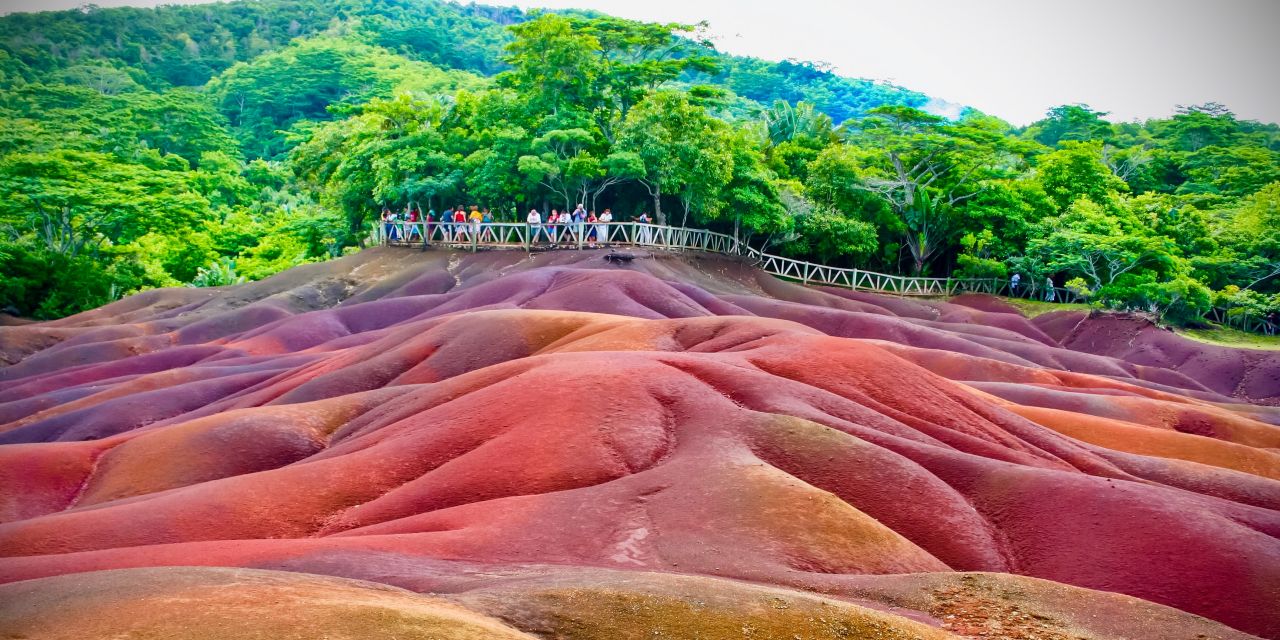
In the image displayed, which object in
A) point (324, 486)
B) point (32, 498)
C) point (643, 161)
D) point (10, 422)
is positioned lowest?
point (10, 422)

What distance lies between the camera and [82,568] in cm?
1544

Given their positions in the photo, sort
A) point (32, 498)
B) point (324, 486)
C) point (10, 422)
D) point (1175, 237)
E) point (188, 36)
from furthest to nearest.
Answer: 1. point (188, 36)
2. point (1175, 237)
3. point (10, 422)
4. point (32, 498)
5. point (324, 486)

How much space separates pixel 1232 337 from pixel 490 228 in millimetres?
47676

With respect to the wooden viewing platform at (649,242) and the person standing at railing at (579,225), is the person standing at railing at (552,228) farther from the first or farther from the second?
the person standing at railing at (579,225)

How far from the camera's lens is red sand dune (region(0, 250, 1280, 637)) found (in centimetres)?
1290

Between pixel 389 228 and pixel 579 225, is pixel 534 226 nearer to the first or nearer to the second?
pixel 579 225

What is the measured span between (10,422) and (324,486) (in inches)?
865

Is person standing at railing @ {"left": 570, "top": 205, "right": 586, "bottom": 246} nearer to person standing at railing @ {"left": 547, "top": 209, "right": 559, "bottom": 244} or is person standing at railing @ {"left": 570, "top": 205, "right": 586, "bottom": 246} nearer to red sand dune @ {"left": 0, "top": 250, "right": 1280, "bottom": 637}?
person standing at railing @ {"left": 547, "top": 209, "right": 559, "bottom": 244}

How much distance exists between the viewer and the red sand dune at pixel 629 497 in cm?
1290

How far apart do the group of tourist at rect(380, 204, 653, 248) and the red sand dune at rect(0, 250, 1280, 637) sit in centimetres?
2158

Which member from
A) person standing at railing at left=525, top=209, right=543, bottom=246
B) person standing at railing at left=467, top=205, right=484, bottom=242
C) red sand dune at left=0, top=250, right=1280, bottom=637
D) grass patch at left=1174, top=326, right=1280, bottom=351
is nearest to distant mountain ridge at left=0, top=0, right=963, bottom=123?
person standing at railing at left=467, top=205, right=484, bottom=242

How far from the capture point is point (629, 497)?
19.4 metres

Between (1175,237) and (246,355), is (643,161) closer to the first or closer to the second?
(246,355)

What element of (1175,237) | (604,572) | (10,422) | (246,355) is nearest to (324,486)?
(604,572)
